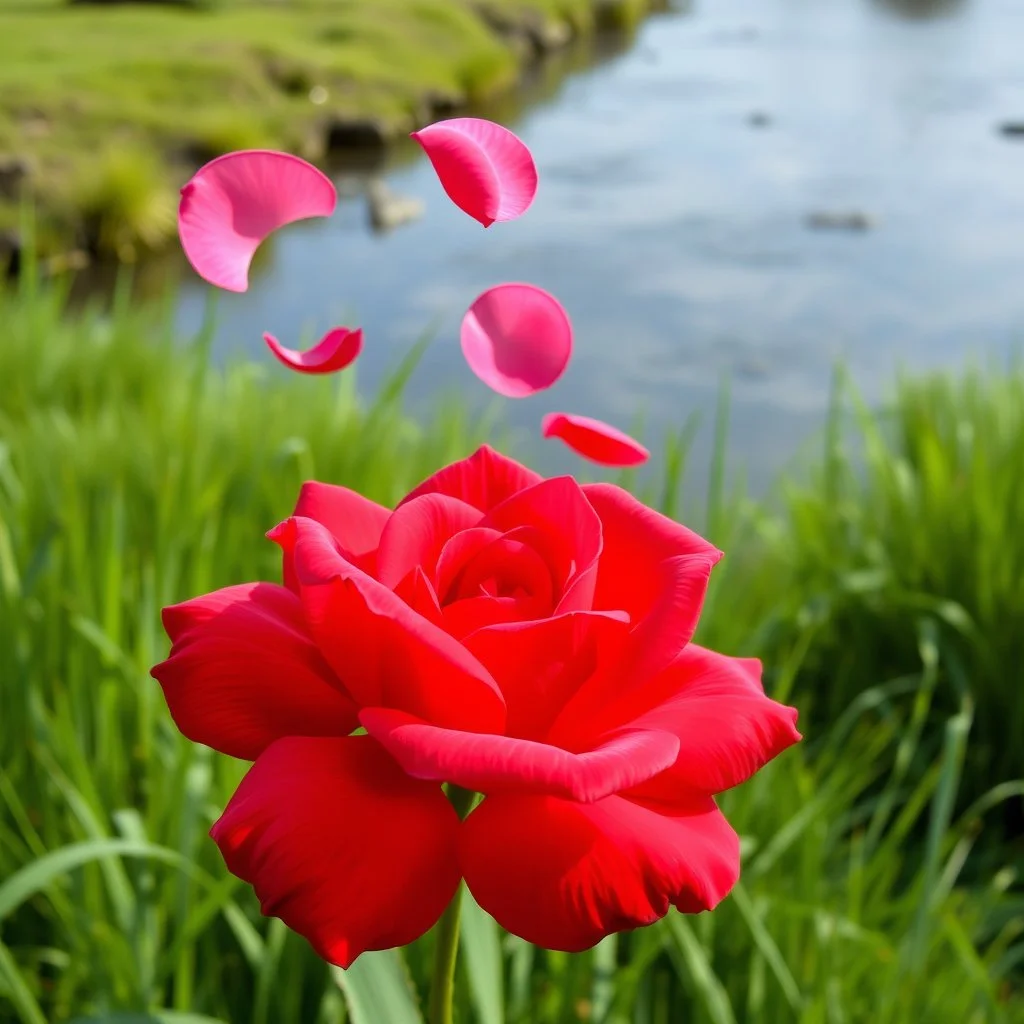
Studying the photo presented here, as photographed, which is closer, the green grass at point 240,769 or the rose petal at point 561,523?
the rose petal at point 561,523

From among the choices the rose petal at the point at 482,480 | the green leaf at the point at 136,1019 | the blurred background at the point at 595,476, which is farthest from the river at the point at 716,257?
the rose petal at the point at 482,480

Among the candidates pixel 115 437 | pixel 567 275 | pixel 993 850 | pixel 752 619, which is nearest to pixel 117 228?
pixel 567 275

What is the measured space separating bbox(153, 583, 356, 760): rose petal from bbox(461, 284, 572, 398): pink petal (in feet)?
0.22

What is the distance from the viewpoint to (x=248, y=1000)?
0.70 meters

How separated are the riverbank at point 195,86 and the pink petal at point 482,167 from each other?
4153 mm

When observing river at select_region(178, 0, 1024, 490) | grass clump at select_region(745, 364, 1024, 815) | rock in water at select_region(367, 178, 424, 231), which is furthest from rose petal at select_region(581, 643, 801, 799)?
rock in water at select_region(367, 178, 424, 231)

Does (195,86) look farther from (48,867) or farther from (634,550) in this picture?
(634,550)

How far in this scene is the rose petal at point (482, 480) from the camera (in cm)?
28

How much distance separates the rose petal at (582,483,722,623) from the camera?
268 mm

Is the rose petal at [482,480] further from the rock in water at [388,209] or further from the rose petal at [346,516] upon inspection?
the rock in water at [388,209]

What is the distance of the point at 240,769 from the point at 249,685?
0.52 m

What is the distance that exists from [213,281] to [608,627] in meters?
0.10

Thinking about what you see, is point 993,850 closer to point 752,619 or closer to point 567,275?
point 752,619

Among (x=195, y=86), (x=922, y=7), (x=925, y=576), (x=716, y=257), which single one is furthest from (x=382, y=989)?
(x=922, y=7)
